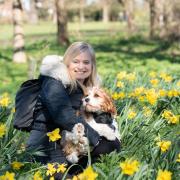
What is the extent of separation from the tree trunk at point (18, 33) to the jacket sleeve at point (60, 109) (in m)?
10.1

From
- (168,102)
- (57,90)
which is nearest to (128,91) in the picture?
(168,102)

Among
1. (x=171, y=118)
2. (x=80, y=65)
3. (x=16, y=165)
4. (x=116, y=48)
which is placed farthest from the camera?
(x=116, y=48)

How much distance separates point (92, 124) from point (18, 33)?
10.2 m

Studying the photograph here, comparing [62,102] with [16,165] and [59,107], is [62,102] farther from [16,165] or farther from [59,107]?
[16,165]

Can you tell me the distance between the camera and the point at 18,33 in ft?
43.2

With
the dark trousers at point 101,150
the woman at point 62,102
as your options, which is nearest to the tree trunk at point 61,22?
the woman at point 62,102

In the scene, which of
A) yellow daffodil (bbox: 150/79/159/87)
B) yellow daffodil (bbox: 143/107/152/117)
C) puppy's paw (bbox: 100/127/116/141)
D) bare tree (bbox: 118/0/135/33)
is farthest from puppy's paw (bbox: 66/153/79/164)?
bare tree (bbox: 118/0/135/33)

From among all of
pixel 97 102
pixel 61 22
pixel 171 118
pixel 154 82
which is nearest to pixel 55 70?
pixel 97 102

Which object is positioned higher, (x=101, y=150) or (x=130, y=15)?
(x=130, y=15)

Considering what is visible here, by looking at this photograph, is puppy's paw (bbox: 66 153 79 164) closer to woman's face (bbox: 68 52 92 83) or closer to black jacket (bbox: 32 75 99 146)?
black jacket (bbox: 32 75 99 146)

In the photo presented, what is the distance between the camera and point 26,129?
3.53m

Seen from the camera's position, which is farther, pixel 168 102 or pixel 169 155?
pixel 168 102

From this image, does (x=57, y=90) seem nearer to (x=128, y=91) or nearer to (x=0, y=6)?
(x=128, y=91)

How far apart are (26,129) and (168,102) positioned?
5.50ft
